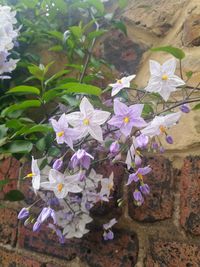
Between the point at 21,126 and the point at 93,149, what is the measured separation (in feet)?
0.66

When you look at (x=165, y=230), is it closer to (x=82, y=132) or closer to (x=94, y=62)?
(x=82, y=132)

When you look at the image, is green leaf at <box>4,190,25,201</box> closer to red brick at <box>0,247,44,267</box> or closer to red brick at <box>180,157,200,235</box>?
red brick at <box>0,247,44,267</box>

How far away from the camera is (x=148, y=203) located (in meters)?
0.95

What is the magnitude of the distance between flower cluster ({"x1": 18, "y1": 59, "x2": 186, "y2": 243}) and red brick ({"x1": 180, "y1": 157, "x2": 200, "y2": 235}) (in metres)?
0.11

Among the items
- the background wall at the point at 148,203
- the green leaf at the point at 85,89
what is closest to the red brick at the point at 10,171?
the background wall at the point at 148,203

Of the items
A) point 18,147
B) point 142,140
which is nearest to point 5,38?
point 18,147

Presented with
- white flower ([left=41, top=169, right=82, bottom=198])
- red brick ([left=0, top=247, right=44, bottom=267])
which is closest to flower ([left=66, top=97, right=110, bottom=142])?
white flower ([left=41, top=169, right=82, bottom=198])

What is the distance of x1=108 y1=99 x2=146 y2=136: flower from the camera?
2.44ft

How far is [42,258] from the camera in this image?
3.58 ft

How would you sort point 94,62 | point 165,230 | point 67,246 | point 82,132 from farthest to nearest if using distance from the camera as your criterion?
point 94,62
point 67,246
point 165,230
point 82,132

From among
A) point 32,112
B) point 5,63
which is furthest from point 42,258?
point 5,63

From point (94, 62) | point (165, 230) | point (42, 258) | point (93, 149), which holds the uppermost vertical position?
point (94, 62)

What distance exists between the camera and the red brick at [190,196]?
87 cm

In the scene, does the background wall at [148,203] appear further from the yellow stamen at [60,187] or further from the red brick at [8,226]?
the yellow stamen at [60,187]
